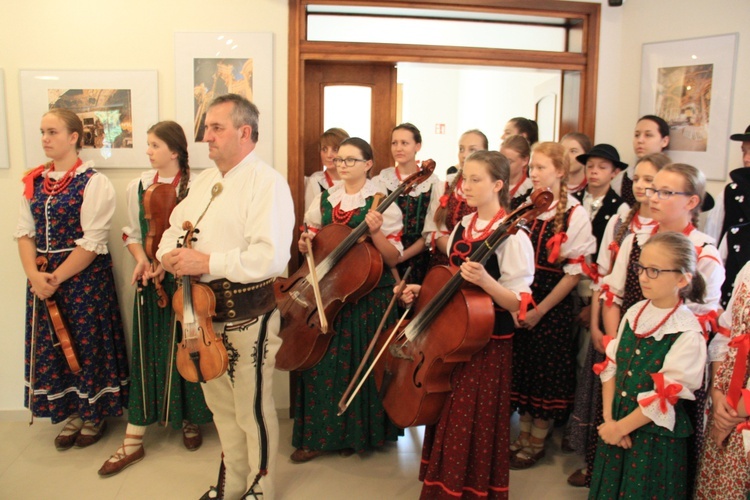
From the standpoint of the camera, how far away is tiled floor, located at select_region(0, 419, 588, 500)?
8.75ft

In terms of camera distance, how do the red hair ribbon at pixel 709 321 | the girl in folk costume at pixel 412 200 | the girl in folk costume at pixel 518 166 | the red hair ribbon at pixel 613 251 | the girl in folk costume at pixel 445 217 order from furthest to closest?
the girl in folk costume at pixel 412 200 → the girl in folk costume at pixel 518 166 → the girl in folk costume at pixel 445 217 → the red hair ribbon at pixel 613 251 → the red hair ribbon at pixel 709 321

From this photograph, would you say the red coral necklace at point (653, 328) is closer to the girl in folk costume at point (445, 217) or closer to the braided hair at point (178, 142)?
the girl in folk costume at point (445, 217)

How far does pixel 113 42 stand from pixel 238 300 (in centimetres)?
172

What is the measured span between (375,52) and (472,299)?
5.71 ft

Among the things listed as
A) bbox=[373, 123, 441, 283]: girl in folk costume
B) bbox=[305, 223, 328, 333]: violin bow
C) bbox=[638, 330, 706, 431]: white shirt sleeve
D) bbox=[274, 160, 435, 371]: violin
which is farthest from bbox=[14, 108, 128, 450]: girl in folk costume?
bbox=[638, 330, 706, 431]: white shirt sleeve

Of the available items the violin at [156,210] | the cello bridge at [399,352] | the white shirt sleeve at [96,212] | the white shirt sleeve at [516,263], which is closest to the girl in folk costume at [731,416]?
the white shirt sleeve at [516,263]

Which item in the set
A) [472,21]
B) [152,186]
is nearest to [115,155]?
[152,186]

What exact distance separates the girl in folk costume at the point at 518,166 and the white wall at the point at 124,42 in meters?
1.03

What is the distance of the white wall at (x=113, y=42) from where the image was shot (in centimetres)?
309

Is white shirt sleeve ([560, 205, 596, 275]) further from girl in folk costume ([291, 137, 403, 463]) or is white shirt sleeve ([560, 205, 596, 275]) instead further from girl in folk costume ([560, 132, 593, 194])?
girl in folk costume ([291, 137, 403, 463])

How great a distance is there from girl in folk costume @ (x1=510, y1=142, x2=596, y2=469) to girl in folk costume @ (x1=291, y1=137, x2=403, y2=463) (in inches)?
25.3

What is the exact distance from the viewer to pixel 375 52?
129 inches

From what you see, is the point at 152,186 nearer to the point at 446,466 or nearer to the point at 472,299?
the point at 472,299

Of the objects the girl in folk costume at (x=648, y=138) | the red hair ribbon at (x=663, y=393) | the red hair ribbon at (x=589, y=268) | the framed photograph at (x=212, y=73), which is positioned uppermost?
the framed photograph at (x=212, y=73)
